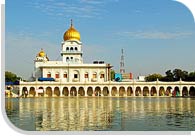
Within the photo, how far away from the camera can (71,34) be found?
120ft

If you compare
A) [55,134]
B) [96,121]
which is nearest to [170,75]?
[96,121]

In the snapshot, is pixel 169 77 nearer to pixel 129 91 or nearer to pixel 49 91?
pixel 129 91

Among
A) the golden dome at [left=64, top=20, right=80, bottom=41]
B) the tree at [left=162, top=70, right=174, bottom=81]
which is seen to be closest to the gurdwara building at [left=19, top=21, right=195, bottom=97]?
the golden dome at [left=64, top=20, right=80, bottom=41]

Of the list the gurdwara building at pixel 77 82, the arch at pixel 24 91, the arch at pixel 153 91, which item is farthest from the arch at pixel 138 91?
the arch at pixel 24 91

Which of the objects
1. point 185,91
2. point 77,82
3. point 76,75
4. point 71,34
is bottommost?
point 185,91

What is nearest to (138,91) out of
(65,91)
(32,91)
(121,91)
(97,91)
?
(121,91)

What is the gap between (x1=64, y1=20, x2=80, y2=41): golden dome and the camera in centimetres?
3656

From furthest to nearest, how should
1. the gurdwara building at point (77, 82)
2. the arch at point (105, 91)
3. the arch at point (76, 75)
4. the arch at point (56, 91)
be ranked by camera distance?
the arch at point (76, 75) < the arch at point (105, 91) < the arch at point (56, 91) < the gurdwara building at point (77, 82)

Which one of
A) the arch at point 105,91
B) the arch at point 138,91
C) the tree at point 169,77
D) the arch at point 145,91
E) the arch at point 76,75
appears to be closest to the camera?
the arch at point 105,91

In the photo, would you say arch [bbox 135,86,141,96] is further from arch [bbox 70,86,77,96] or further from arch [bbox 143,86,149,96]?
arch [bbox 70,86,77,96]

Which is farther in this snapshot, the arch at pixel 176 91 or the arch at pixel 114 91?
the arch at pixel 114 91

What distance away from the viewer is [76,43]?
121 feet

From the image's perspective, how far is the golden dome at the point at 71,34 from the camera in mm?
36562

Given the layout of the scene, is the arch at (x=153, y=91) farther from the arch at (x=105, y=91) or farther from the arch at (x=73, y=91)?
the arch at (x=73, y=91)
